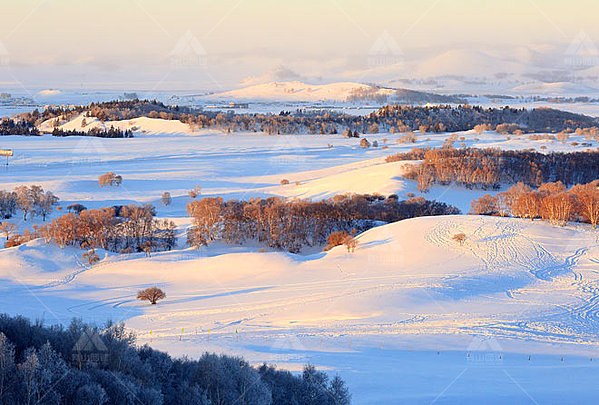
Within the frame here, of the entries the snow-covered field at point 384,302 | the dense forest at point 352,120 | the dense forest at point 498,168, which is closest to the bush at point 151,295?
the snow-covered field at point 384,302

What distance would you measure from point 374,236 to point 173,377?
2021 cm

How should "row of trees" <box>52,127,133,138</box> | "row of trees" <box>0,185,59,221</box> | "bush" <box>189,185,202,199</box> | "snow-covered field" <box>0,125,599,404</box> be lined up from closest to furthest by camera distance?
1. "snow-covered field" <box>0,125,599,404</box>
2. "row of trees" <box>0,185,59,221</box>
3. "bush" <box>189,185,202,199</box>
4. "row of trees" <box>52,127,133,138</box>

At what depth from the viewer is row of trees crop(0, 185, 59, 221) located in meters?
36.8

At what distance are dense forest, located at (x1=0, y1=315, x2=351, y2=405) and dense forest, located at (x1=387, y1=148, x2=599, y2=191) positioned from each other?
3577 centimetres

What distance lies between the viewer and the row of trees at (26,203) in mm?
36812

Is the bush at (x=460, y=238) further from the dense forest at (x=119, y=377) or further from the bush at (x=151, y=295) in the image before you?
the dense forest at (x=119, y=377)

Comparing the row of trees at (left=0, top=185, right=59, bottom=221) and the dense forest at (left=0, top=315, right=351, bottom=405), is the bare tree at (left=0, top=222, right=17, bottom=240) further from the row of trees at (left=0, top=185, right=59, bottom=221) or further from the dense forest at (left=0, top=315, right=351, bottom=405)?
the dense forest at (left=0, top=315, right=351, bottom=405)

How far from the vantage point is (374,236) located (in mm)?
29547

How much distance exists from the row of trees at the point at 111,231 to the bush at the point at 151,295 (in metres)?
7.11

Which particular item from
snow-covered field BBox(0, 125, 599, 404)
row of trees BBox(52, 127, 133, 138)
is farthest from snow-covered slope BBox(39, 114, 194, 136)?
snow-covered field BBox(0, 125, 599, 404)

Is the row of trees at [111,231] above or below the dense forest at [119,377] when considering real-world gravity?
below

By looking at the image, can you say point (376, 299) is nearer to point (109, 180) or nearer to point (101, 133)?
point (109, 180)

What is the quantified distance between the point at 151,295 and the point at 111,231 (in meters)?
10.6

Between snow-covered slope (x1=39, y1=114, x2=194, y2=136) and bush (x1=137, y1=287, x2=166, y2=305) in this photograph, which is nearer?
bush (x1=137, y1=287, x2=166, y2=305)
